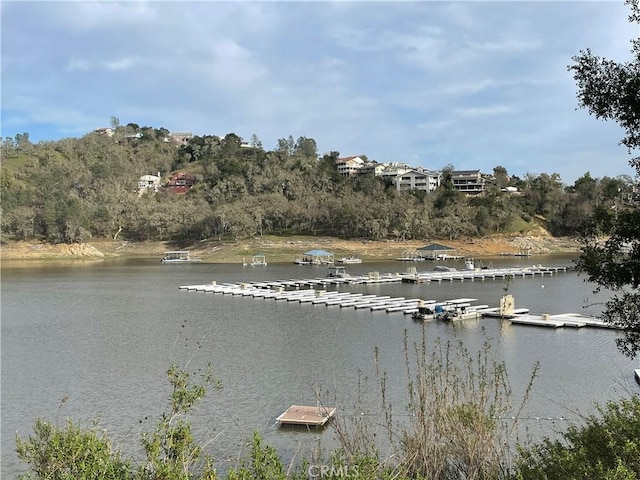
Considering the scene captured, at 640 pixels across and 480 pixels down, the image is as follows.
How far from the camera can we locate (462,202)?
101 m

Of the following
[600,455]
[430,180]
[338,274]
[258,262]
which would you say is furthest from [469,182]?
[600,455]

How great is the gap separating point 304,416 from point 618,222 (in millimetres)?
9187

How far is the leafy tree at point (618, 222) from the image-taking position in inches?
351

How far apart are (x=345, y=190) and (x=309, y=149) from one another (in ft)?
144

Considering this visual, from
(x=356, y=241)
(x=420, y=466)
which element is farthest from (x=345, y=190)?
(x=420, y=466)

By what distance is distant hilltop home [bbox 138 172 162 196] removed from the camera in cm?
12838

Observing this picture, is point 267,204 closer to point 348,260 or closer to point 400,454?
point 348,260

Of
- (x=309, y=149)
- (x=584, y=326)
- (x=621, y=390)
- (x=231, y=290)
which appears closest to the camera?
(x=621, y=390)

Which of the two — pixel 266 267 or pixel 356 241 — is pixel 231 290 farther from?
pixel 356 241

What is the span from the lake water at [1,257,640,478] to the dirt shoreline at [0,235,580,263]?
40993 millimetres

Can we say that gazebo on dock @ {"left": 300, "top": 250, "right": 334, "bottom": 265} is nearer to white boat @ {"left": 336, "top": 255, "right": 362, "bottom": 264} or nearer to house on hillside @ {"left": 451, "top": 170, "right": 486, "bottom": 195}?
white boat @ {"left": 336, "top": 255, "right": 362, "bottom": 264}

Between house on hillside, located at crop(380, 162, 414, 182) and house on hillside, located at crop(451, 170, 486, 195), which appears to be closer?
house on hillside, located at crop(451, 170, 486, 195)

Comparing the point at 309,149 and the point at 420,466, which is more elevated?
the point at 309,149

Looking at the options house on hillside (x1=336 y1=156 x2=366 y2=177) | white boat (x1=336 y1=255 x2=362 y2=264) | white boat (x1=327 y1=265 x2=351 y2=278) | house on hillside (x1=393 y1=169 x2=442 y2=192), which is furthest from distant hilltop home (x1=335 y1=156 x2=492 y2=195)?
white boat (x1=327 y1=265 x2=351 y2=278)
